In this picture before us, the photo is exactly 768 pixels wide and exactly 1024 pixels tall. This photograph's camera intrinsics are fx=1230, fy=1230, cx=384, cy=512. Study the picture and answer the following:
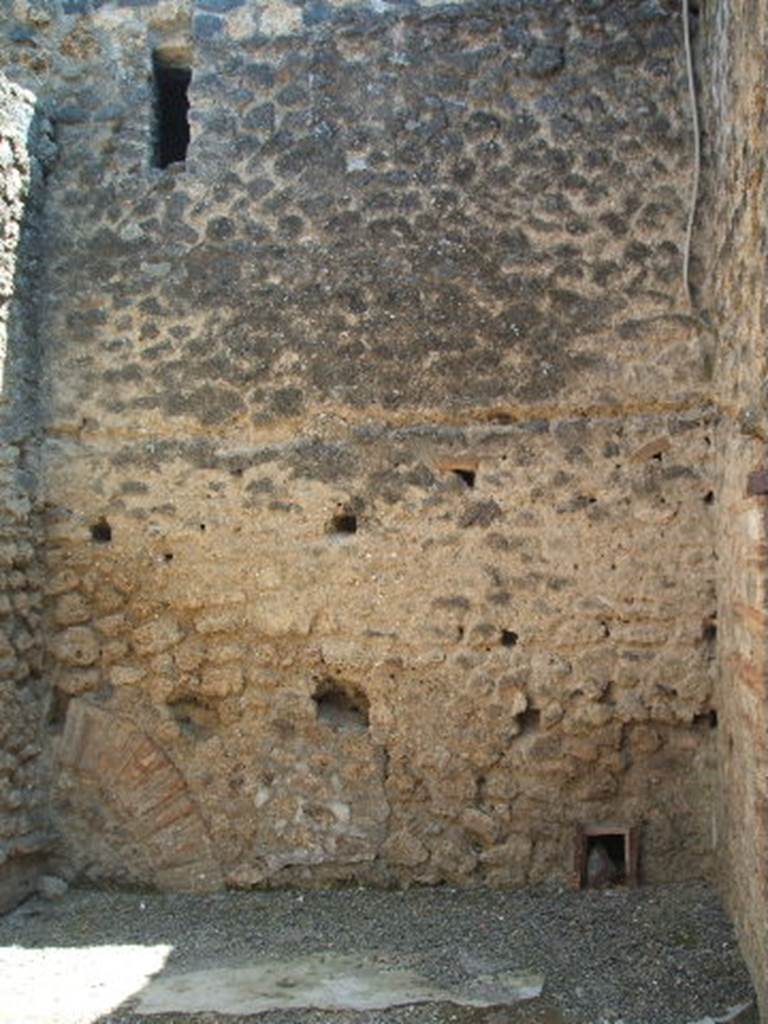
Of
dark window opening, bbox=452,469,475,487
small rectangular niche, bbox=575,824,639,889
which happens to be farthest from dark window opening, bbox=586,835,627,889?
dark window opening, bbox=452,469,475,487

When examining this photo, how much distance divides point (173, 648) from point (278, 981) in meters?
1.56

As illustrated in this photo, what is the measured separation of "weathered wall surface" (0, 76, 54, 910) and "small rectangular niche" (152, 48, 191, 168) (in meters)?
0.53

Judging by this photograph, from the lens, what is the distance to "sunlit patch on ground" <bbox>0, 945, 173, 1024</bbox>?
3.87 metres

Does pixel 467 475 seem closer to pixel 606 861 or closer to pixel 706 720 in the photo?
pixel 706 720

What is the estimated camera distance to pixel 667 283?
5059 millimetres

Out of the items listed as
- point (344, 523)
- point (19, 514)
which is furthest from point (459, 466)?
point (19, 514)

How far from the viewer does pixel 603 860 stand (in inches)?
194

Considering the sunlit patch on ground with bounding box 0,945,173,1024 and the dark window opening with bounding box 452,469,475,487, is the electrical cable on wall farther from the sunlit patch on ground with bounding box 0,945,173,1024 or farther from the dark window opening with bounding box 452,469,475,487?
the sunlit patch on ground with bounding box 0,945,173,1024

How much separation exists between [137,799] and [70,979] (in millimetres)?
1014

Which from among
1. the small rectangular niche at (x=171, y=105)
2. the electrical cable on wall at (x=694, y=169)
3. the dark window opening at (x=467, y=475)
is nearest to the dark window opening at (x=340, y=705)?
the dark window opening at (x=467, y=475)

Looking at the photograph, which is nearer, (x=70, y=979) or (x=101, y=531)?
(x=70, y=979)

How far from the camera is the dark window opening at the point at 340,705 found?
5.10 metres

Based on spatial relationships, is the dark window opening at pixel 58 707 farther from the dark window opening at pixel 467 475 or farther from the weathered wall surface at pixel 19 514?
the dark window opening at pixel 467 475

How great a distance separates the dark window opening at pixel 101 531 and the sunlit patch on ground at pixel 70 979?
5.51 feet
